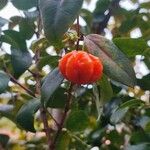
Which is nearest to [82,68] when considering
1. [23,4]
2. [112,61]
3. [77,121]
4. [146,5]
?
[112,61]

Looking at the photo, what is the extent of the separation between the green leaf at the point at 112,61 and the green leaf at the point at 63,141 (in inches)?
17.6

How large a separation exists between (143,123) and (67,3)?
69cm

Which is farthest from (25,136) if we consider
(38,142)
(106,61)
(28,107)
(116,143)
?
(106,61)

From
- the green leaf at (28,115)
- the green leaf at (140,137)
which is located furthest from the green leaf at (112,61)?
the green leaf at (140,137)

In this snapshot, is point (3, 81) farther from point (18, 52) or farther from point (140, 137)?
point (140, 137)

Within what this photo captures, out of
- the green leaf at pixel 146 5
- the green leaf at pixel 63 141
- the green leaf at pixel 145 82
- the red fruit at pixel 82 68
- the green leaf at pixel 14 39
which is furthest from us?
the green leaf at pixel 146 5

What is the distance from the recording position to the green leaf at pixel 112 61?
833 mm

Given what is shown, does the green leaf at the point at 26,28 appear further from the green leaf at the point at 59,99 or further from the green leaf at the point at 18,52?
the green leaf at the point at 59,99

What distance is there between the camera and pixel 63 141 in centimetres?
123

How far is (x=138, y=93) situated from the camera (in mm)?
1596

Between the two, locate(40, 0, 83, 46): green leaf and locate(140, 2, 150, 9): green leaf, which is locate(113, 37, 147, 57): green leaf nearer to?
locate(40, 0, 83, 46): green leaf

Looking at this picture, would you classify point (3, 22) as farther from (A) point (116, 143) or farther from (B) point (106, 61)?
(A) point (116, 143)

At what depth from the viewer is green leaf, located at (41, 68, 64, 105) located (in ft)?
2.97

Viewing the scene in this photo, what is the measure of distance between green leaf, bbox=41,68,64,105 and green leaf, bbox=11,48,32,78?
0.75 ft
